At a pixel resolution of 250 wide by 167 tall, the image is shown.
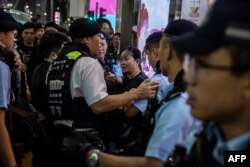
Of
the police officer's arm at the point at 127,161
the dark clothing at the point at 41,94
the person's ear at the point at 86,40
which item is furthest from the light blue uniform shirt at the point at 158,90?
the police officer's arm at the point at 127,161

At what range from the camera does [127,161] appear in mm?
2145

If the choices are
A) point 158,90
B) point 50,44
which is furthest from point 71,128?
point 50,44

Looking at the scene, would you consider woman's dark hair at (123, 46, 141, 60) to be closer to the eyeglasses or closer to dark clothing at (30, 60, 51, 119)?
dark clothing at (30, 60, 51, 119)

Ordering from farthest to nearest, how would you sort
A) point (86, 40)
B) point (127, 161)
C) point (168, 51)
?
point (86, 40) < point (168, 51) < point (127, 161)

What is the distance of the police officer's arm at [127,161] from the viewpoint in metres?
2.03

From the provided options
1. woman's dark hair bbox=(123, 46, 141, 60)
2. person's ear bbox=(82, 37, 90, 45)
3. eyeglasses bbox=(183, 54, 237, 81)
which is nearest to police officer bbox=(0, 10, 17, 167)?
person's ear bbox=(82, 37, 90, 45)

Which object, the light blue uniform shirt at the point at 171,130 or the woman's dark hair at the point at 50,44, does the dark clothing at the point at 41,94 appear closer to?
the woman's dark hair at the point at 50,44

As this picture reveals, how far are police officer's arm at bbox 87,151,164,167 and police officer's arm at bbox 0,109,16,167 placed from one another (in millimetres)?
1159

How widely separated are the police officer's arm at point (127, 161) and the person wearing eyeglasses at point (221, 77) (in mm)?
516

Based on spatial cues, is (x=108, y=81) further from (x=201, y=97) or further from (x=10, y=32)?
(x=201, y=97)

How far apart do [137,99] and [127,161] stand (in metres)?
1.35

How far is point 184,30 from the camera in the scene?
2338 mm

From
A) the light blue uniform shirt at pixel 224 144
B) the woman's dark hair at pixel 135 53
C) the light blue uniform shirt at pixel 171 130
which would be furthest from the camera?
the woman's dark hair at pixel 135 53

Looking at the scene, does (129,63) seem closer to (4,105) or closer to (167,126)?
(4,105)
